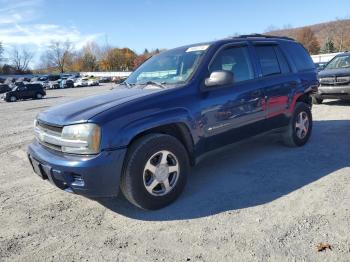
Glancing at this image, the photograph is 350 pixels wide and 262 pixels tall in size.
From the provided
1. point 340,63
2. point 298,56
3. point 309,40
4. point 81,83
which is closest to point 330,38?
point 309,40

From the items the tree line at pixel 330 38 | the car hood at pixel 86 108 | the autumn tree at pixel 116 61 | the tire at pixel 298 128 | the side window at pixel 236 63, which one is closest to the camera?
the car hood at pixel 86 108

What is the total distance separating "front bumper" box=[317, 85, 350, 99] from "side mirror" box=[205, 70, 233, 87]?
22.1 feet

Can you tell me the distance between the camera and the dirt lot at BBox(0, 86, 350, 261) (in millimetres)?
3217

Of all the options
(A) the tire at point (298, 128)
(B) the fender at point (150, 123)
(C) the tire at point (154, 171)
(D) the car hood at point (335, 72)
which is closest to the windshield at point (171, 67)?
(B) the fender at point (150, 123)

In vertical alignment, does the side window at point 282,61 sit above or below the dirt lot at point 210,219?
above

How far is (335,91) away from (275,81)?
594 cm

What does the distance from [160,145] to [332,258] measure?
1.95 m

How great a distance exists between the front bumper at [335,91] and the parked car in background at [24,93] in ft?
92.4

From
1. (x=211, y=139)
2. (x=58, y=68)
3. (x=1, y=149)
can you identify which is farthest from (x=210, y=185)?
(x=58, y=68)

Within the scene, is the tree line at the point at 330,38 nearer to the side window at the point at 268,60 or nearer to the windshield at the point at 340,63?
the windshield at the point at 340,63

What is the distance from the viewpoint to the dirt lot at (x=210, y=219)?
322 cm

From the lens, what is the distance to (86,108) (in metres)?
4.02

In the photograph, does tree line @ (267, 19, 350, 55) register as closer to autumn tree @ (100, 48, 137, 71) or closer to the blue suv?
autumn tree @ (100, 48, 137, 71)

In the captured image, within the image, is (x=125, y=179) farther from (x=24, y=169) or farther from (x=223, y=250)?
(x=24, y=169)
